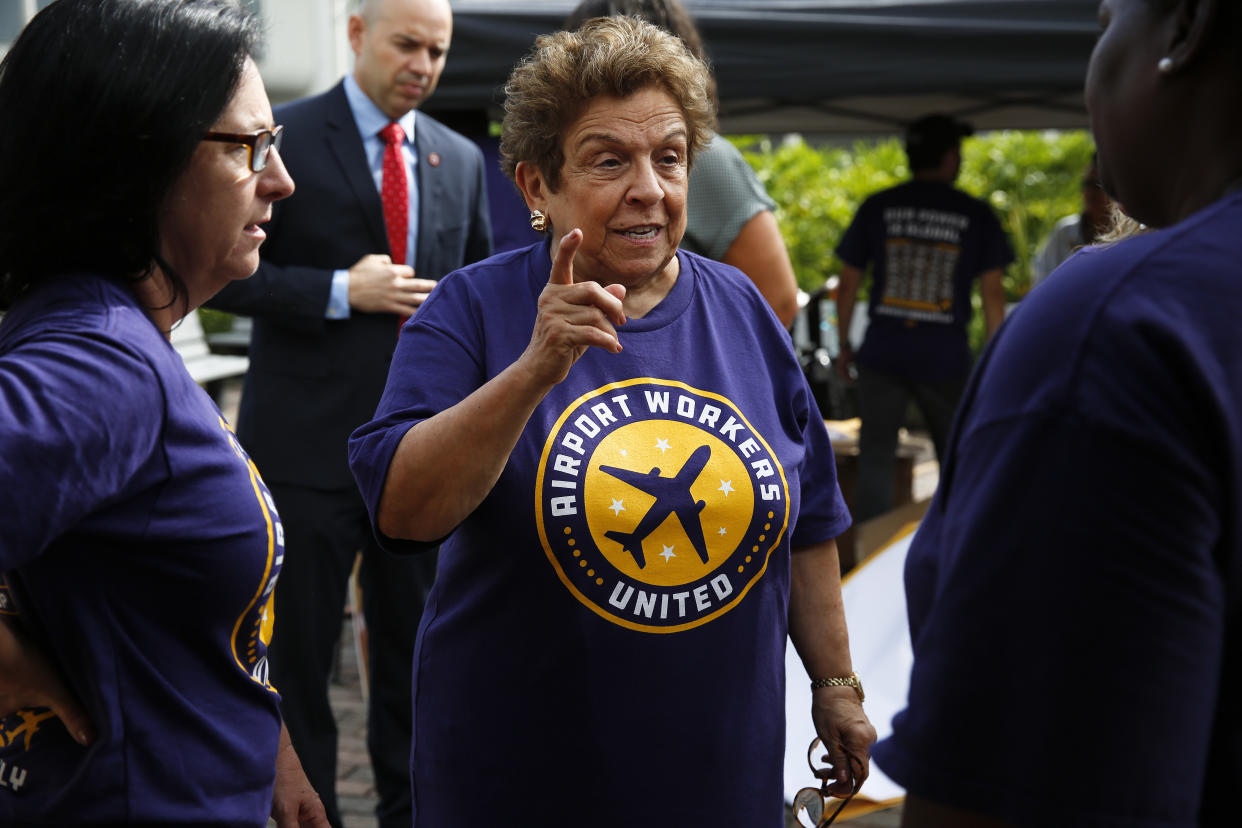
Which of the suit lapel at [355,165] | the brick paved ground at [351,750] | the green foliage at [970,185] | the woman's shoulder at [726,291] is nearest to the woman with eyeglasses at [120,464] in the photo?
the woman's shoulder at [726,291]

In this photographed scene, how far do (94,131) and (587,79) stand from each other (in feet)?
2.60

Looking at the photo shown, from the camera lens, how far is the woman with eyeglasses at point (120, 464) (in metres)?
1.33

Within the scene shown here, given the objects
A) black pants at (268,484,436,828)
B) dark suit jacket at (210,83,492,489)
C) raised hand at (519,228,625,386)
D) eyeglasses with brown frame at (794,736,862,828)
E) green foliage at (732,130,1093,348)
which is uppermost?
raised hand at (519,228,625,386)

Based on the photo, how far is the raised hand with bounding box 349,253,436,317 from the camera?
123 inches

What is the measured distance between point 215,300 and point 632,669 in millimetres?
1988

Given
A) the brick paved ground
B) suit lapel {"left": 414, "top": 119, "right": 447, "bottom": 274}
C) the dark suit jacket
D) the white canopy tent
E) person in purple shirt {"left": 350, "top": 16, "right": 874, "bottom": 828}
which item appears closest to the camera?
person in purple shirt {"left": 350, "top": 16, "right": 874, "bottom": 828}

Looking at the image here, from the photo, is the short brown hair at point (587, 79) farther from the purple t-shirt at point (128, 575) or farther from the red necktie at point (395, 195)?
the red necktie at point (395, 195)

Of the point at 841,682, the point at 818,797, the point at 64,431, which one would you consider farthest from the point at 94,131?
the point at 818,797

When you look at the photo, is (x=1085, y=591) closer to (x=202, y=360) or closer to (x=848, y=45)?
(x=848, y=45)

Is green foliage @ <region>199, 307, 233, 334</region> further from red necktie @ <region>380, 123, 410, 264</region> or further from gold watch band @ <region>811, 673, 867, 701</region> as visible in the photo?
gold watch band @ <region>811, 673, 867, 701</region>

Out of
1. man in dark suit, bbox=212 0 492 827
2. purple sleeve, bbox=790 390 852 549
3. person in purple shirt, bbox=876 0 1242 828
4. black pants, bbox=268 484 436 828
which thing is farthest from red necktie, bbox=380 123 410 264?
person in purple shirt, bbox=876 0 1242 828

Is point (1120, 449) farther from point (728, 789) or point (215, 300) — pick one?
point (215, 300)

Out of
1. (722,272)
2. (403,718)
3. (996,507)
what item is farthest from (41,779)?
(403,718)

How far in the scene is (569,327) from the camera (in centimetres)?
156
